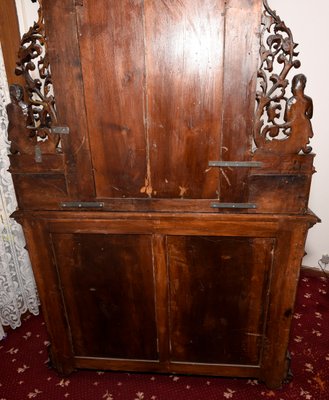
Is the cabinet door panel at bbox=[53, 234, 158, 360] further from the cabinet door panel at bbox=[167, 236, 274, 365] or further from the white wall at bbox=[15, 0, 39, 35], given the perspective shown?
the white wall at bbox=[15, 0, 39, 35]

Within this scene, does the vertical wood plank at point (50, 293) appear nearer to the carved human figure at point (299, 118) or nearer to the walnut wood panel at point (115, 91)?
the walnut wood panel at point (115, 91)

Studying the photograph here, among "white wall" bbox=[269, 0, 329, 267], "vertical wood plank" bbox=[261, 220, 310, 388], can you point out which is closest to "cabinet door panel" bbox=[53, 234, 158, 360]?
"vertical wood plank" bbox=[261, 220, 310, 388]

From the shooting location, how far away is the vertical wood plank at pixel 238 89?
1133mm

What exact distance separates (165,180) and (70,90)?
553mm

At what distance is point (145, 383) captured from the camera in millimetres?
1801

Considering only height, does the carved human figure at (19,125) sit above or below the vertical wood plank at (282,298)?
above

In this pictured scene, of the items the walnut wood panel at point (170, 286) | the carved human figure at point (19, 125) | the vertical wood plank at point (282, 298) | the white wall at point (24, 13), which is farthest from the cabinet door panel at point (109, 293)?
the white wall at point (24, 13)

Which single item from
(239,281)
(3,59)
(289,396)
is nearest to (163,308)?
(239,281)

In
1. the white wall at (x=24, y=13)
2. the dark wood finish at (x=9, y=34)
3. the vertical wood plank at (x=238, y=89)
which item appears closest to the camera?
the vertical wood plank at (x=238, y=89)

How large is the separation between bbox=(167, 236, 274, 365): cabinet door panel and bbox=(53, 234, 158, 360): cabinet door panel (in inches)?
5.4

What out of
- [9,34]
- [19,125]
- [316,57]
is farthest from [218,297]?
[9,34]

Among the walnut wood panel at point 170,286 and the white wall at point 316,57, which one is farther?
the white wall at point 316,57

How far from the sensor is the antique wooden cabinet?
1193 mm

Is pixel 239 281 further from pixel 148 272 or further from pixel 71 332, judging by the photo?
pixel 71 332
